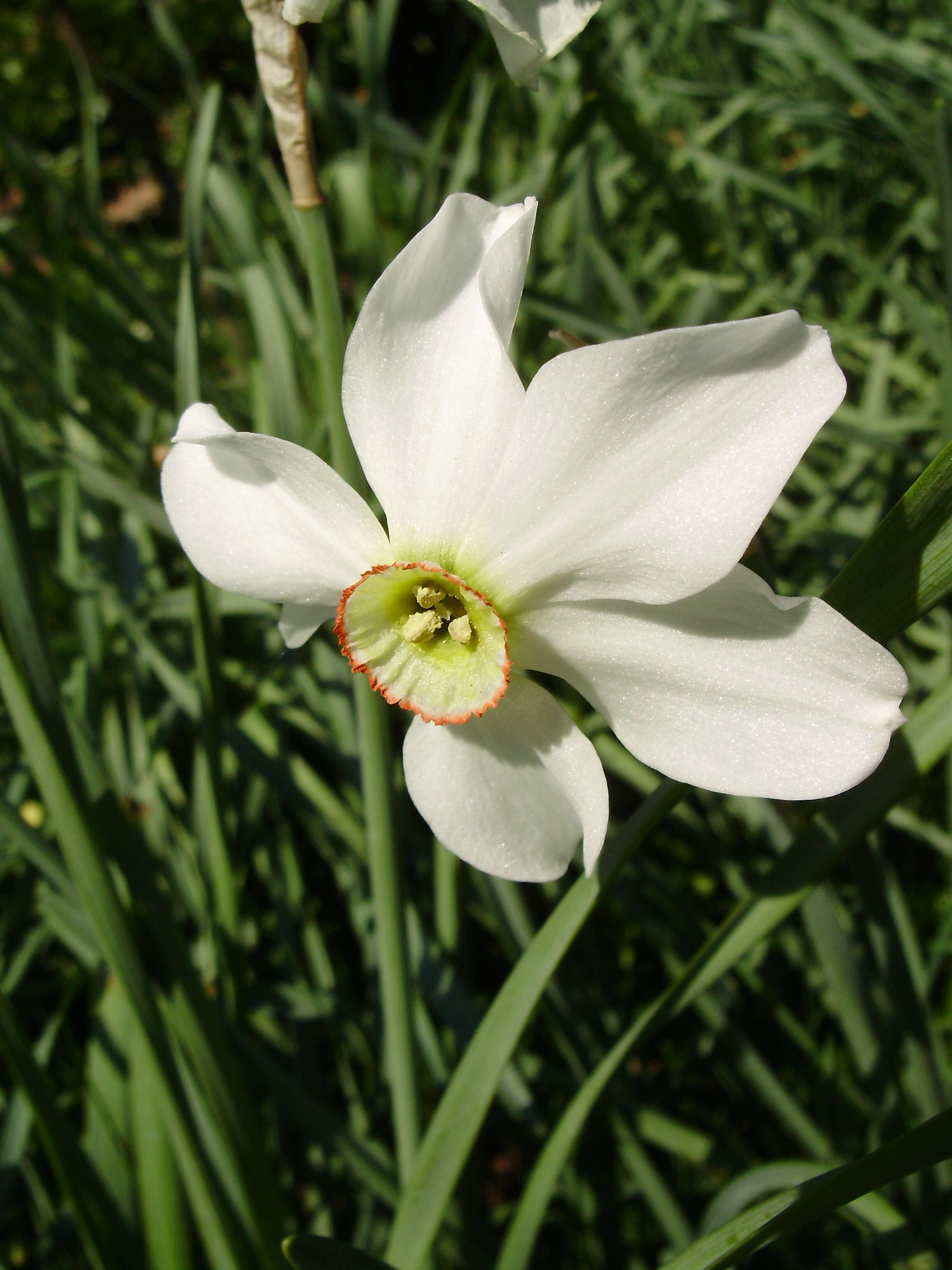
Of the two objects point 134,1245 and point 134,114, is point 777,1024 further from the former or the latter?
point 134,114

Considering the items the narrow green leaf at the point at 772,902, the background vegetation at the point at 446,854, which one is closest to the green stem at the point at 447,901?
the background vegetation at the point at 446,854

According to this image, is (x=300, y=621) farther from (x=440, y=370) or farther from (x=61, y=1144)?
(x=61, y=1144)

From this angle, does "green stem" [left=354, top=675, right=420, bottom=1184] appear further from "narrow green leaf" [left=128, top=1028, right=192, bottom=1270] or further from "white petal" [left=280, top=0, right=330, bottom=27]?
"white petal" [left=280, top=0, right=330, bottom=27]

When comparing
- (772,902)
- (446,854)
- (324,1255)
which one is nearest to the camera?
(324,1255)

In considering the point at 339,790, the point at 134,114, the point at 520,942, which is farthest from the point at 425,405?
the point at 134,114

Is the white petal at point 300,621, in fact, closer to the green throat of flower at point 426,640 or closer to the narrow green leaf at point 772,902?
the green throat of flower at point 426,640

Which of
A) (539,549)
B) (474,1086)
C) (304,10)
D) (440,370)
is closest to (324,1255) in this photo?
(474,1086)
